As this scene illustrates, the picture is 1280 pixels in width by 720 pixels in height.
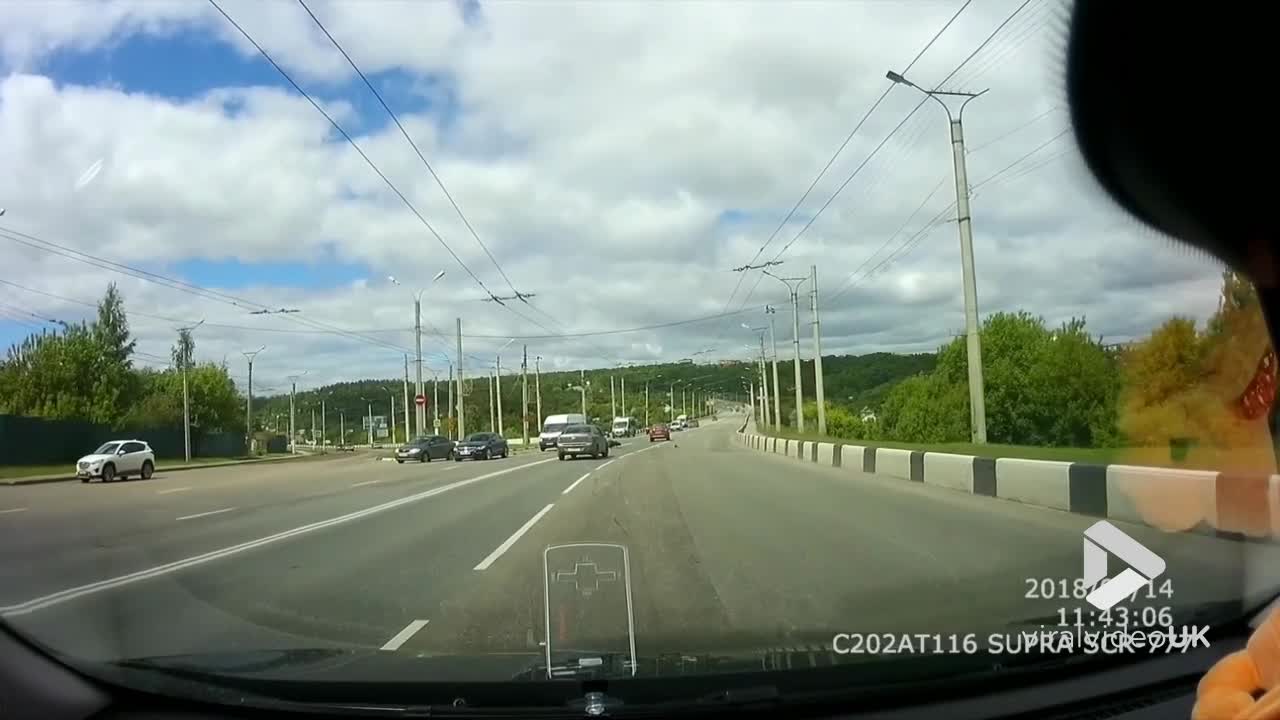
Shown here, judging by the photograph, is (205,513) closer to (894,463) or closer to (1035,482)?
(1035,482)

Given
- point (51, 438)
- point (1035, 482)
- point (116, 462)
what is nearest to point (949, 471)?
point (1035, 482)

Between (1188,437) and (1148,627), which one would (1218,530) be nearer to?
(1188,437)

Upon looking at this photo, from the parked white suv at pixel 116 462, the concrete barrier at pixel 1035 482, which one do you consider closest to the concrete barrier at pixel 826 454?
the concrete barrier at pixel 1035 482

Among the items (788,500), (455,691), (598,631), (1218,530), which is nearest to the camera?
(455,691)

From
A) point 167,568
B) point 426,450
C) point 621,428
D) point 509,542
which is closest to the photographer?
point 167,568

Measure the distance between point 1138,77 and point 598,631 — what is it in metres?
4.04

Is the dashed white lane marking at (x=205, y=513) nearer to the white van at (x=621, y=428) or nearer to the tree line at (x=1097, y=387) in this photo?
the tree line at (x=1097, y=387)

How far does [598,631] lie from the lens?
582cm

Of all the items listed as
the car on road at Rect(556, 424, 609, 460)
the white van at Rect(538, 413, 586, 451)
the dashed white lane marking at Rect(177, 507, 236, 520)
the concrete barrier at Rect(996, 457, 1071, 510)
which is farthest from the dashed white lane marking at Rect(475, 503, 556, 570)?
the white van at Rect(538, 413, 586, 451)

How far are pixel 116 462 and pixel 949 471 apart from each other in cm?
2890

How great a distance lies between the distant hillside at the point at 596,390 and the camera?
7472 cm

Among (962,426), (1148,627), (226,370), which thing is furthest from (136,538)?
(226,370)

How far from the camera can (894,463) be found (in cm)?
2253

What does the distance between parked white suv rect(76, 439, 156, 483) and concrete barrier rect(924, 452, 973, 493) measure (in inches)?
1089
